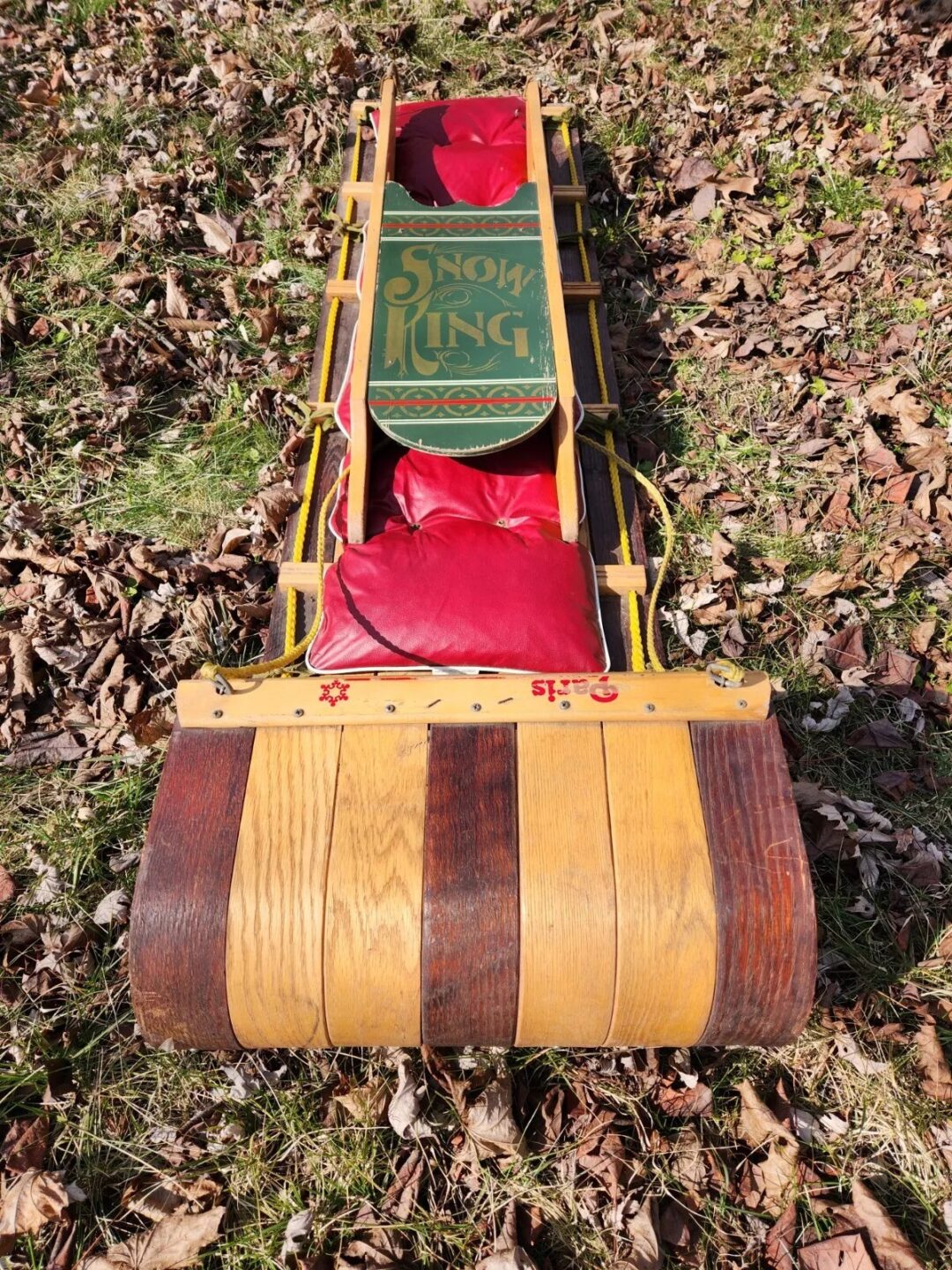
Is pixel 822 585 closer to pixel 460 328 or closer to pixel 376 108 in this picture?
pixel 460 328

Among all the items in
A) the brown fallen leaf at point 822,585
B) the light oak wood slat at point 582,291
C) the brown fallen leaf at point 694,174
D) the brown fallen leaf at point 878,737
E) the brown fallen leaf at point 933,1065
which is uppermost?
the brown fallen leaf at point 694,174

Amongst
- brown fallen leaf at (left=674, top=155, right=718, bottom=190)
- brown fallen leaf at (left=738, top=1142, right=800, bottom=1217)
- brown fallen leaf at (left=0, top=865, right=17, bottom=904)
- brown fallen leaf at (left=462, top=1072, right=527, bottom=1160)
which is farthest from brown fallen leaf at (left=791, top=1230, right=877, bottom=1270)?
brown fallen leaf at (left=674, top=155, right=718, bottom=190)

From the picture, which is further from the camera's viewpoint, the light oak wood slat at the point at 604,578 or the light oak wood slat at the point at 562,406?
the light oak wood slat at the point at 604,578

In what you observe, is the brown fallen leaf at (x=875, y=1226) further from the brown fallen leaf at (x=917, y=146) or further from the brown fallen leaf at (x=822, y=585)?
the brown fallen leaf at (x=917, y=146)

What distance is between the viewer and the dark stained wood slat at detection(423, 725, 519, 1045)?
1987 mm

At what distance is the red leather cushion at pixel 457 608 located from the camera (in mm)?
2555

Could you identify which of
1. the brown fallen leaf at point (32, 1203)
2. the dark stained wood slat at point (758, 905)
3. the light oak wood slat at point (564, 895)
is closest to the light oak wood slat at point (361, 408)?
the light oak wood slat at point (564, 895)

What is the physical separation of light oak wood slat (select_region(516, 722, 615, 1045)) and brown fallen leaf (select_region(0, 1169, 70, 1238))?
1.42 meters

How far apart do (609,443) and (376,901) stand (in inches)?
91.5

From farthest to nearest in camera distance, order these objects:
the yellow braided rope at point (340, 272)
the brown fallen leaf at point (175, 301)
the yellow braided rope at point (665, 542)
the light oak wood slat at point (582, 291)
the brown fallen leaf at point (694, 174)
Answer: the brown fallen leaf at point (694, 174)
the brown fallen leaf at point (175, 301)
the light oak wood slat at point (582, 291)
the yellow braided rope at point (340, 272)
the yellow braided rope at point (665, 542)

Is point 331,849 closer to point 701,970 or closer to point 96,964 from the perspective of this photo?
point 701,970

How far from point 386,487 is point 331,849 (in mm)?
1548

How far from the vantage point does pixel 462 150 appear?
419 cm

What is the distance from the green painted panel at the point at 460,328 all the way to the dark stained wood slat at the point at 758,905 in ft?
4.90
